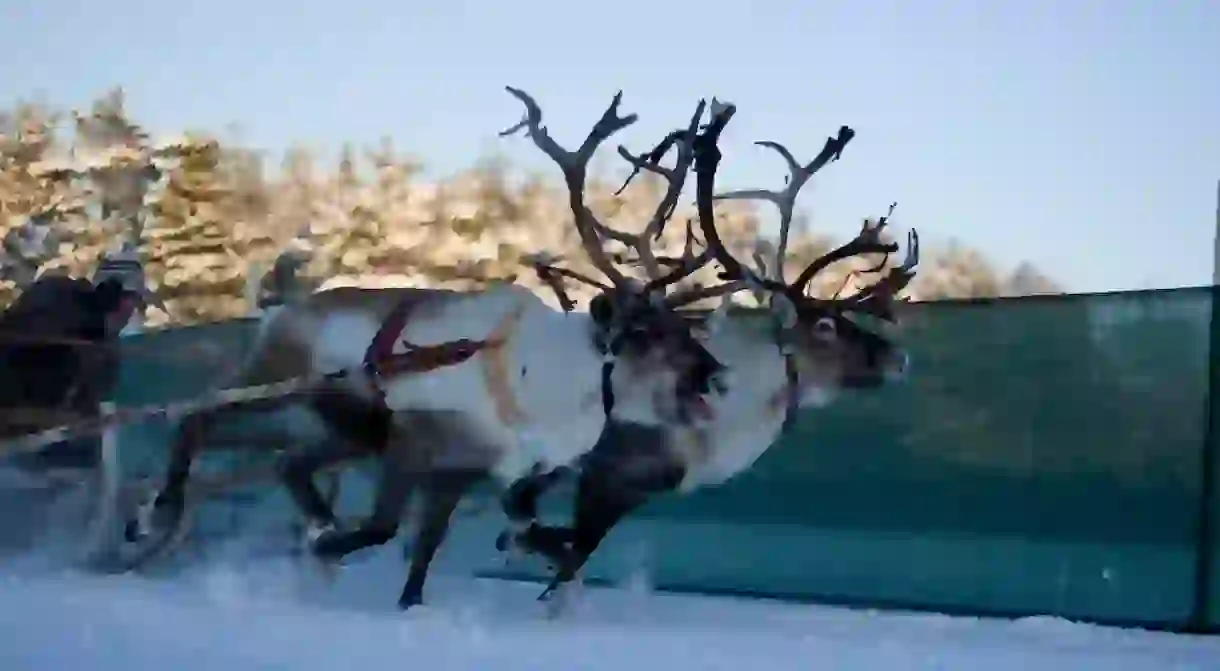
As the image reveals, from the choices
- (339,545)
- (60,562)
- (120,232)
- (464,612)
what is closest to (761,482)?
(464,612)

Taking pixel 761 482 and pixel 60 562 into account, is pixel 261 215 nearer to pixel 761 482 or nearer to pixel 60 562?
pixel 60 562

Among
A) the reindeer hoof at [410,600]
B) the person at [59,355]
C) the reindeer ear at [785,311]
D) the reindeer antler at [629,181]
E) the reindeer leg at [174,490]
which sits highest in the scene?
the reindeer antler at [629,181]

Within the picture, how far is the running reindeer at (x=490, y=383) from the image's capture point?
631 cm

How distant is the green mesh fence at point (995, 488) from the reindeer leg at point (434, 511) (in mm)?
494

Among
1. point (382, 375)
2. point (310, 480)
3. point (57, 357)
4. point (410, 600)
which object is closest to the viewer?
point (410, 600)

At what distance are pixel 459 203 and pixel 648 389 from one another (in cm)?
714

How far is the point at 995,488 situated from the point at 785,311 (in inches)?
48.8

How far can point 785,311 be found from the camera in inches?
262

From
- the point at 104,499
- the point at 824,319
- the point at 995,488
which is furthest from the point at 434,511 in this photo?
the point at 995,488

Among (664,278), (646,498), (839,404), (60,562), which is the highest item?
(664,278)

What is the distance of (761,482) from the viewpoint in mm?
6801

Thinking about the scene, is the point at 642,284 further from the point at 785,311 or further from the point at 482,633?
the point at 482,633

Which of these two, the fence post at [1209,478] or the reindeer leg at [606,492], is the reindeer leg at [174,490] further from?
the fence post at [1209,478]

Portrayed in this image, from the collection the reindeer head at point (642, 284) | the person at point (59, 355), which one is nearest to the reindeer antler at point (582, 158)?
the reindeer head at point (642, 284)
